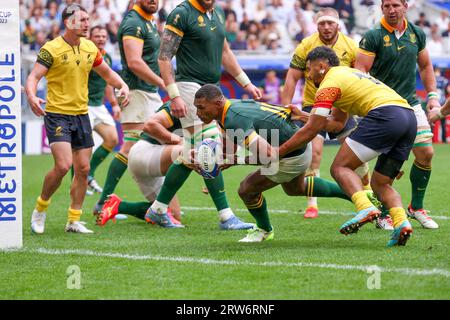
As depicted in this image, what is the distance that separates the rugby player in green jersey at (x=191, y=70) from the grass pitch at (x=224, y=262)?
1.04ft

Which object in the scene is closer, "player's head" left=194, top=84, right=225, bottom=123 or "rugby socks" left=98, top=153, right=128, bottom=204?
"player's head" left=194, top=84, right=225, bottom=123

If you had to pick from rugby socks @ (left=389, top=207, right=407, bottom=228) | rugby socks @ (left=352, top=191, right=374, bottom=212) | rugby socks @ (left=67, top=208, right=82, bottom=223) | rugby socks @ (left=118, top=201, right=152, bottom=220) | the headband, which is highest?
the headband

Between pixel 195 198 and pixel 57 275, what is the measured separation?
21.3 ft

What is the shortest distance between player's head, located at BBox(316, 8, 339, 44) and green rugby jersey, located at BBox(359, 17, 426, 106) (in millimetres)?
1118

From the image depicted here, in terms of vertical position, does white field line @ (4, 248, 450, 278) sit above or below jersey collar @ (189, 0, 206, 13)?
below

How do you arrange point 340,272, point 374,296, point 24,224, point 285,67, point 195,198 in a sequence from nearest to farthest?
point 374,296
point 340,272
point 24,224
point 195,198
point 285,67

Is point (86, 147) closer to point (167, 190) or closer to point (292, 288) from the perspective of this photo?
point (167, 190)

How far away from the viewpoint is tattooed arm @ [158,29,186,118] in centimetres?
973

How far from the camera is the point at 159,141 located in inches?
406

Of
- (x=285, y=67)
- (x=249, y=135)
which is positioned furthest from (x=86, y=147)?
(x=285, y=67)

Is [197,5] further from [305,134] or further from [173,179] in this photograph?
[305,134]

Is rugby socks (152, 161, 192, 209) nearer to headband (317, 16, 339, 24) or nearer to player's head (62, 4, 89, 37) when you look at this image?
player's head (62, 4, 89, 37)

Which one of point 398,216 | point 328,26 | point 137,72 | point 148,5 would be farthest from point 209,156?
point 148,5

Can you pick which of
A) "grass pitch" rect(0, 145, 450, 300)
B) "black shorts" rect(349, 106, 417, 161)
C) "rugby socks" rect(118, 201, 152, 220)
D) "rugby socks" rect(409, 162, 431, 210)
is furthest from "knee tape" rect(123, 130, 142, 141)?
"black shorts" rect(349, 106, 417, 161)
